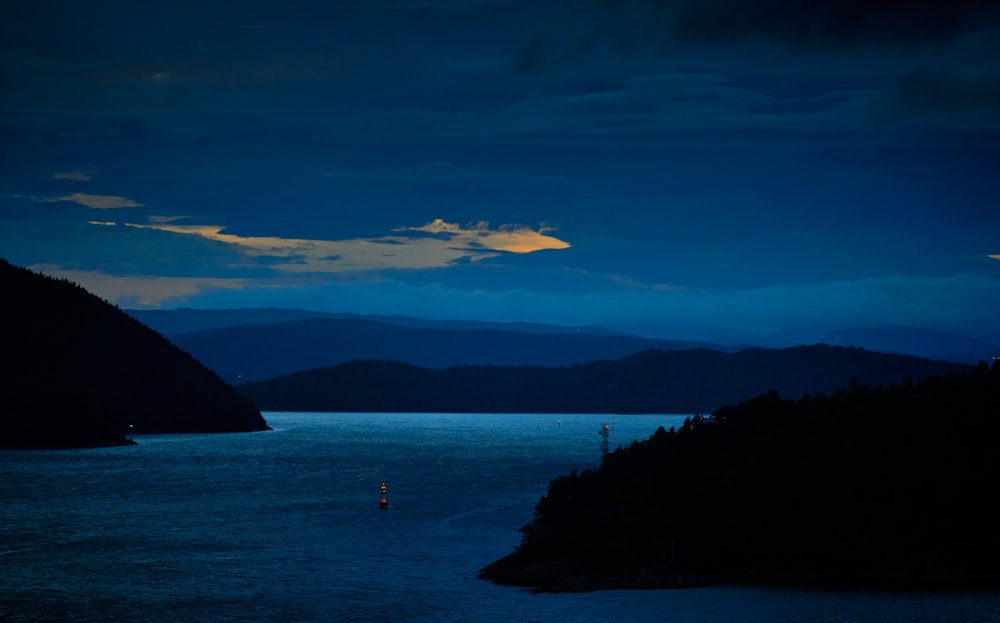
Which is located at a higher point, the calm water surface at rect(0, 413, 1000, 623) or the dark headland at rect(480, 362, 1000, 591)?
the dark headland at rect(480, 362, 1000, 591)

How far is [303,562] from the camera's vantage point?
91.6 meters

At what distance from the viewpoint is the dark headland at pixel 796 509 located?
79.4 m

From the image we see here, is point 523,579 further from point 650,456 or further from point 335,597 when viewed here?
point 650,456

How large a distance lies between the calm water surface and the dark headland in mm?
3854

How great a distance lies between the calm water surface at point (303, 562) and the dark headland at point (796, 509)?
12.6ft

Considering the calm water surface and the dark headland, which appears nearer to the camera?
the calm water surface

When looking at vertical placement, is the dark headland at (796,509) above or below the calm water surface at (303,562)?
above

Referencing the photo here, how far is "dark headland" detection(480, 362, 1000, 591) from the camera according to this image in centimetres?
7938

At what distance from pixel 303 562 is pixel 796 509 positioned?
128ft

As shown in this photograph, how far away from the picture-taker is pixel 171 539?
104 metres

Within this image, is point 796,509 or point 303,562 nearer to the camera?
point 796,509

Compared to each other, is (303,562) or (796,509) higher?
(796,509)

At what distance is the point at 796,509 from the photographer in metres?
83.9

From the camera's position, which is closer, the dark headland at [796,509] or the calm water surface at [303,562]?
the calm water surface at [303,562]
